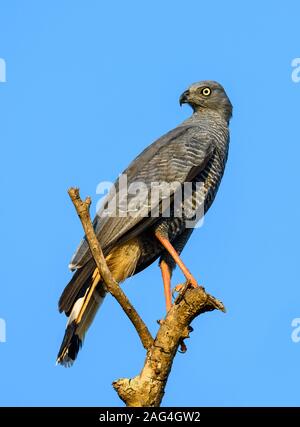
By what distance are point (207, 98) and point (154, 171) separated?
1823mm

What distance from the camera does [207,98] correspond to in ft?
36.6

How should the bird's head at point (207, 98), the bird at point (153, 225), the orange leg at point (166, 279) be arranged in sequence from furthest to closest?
1. the bird's head at point (207, 98)
2. the orange leg at point (166, 279)
3. the bird at point (153, 225)

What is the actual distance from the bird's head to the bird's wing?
0.72 m

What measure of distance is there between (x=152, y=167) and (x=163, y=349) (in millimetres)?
2592

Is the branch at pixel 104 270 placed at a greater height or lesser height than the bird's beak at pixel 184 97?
lesser

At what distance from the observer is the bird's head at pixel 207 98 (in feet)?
36.5

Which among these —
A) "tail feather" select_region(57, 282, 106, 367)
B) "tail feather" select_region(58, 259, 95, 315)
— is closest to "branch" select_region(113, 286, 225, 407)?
"tail feather" select_region(58, 259, 95, 315)

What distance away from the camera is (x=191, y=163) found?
380 inches

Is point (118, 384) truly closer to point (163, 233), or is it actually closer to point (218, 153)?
point (163, 233)

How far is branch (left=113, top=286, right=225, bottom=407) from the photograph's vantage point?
7477 millimetres

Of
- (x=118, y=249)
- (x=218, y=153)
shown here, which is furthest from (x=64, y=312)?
(x=218, y=153)

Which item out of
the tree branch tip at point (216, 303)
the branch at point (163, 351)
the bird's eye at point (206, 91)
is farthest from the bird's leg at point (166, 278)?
the bird's eye at point (206, 91)

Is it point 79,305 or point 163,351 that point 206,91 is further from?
point 163,351

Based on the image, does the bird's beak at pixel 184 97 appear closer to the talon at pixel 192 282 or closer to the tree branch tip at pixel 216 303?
the talon at pixel 192 282
